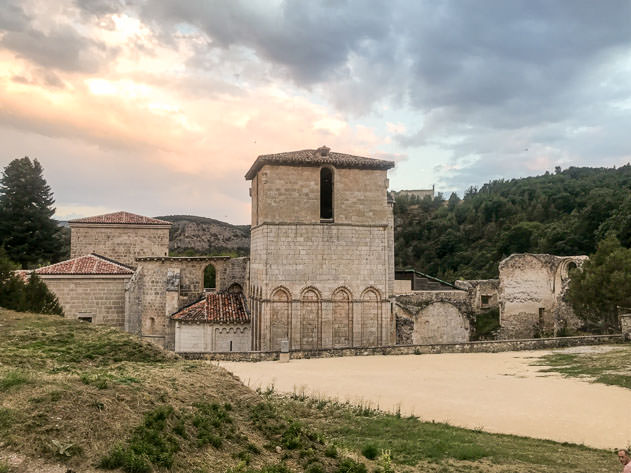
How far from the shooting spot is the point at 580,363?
55.3ft

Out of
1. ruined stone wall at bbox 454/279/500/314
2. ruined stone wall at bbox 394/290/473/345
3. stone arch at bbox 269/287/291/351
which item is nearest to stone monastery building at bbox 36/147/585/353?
stone arch at bbox 269/287/291/351

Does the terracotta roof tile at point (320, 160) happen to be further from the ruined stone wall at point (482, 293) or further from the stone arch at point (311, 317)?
the ruined stone wall at point (482, 293)

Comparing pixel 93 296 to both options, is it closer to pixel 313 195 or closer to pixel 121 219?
pixel 121 219

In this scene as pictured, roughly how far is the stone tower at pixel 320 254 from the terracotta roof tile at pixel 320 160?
0.14 feet

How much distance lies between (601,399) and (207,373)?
9437 millimetres

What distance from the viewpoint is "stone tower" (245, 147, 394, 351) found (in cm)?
2084

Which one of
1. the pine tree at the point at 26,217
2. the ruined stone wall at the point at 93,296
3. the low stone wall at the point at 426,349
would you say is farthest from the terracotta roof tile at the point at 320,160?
the pine tree at the point at 26,217

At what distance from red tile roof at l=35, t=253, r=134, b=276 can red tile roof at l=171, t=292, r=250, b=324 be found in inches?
156

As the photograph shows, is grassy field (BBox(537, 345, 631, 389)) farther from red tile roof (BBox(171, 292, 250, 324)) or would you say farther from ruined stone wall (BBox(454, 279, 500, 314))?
ruined stone wall (BBox(454, 279, 500, 314))

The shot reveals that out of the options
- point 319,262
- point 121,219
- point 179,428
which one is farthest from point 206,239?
point 179,428

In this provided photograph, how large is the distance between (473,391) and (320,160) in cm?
1137

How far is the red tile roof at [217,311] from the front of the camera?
21688 millimetres

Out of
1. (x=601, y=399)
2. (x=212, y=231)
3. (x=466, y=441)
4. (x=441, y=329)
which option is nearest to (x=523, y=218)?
(x=212, y=231)

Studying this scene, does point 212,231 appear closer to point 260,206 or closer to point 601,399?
point 260,206
